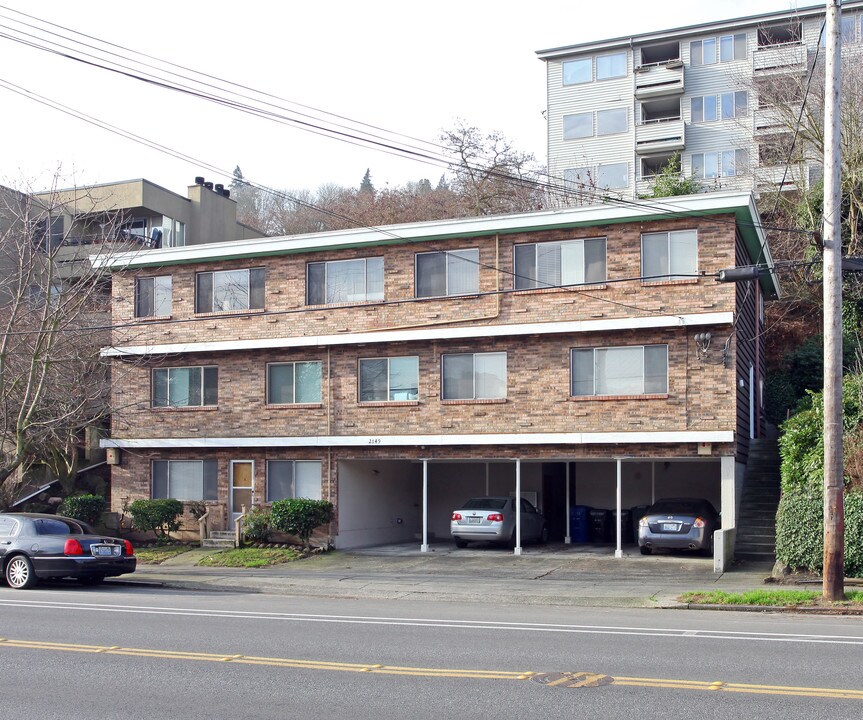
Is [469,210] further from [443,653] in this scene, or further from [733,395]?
[443,653]

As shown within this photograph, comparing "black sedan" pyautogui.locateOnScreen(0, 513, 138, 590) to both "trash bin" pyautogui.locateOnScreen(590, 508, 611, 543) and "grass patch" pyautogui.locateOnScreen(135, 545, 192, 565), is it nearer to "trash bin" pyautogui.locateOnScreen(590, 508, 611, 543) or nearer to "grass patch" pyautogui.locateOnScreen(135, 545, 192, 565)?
"grass patch" pyautogui.locateOnScreen(135, 545, 192, 565)

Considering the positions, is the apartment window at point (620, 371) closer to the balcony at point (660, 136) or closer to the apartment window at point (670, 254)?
the apartment window at point (670, 254)

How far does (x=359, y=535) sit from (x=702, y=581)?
35.7 ft

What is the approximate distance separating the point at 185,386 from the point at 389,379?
6344 mm

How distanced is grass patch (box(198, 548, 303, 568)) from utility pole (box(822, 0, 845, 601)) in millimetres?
13275

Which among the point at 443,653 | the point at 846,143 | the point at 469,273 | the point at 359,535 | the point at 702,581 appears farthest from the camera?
the point at 846,143

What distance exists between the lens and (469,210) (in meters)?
46.7

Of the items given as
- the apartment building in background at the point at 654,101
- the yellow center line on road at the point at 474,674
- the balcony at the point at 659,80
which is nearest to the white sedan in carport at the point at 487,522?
the yellow center line on road at the point at 474,674

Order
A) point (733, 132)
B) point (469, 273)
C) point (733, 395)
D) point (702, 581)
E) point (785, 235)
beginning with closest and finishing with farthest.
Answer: point (702, 581), point (733, 395), point (469, 273), point (785, 235), point (733, 132)

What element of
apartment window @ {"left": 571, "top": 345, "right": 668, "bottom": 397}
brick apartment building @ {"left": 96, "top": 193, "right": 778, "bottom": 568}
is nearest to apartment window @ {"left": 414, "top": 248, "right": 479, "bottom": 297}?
brick apartment building @ {"left": 96, "top": 193, "right": 778, "bottom": 568}

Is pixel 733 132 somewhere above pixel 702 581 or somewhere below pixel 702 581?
above

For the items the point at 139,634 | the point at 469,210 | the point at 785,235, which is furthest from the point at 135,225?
the point at 139,634

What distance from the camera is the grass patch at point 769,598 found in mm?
15516

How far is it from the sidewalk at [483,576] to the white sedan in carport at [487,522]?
16.0 inches
